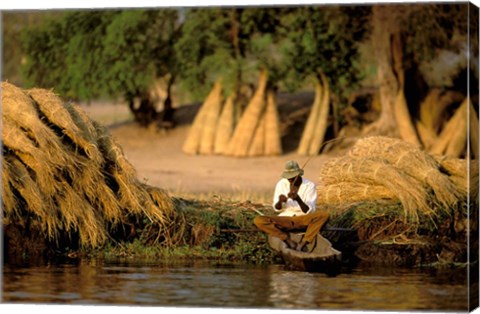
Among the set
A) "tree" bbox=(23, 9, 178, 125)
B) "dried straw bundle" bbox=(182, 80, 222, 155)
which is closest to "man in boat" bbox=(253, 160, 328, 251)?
"dried straw bundle" bbox=(182, 80, 222, 155)

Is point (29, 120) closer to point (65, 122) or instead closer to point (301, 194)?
point (65, 122)

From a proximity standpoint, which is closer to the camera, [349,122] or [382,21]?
[382,21]

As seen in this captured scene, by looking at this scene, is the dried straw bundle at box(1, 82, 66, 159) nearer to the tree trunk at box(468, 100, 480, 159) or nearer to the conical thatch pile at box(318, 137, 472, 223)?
the conical thatch pile at box(318, 137, 472, 223)

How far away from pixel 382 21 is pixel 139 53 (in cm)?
480

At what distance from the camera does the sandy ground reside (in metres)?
20.5

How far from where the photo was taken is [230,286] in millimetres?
11750

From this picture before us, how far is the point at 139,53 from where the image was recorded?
85.1 ft

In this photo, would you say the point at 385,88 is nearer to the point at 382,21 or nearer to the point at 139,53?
the point at 382,21

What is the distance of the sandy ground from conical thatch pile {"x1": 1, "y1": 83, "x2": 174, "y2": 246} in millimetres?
4339

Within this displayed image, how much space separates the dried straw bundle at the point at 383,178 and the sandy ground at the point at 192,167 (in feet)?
11.1

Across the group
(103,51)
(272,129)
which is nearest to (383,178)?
(272,129)

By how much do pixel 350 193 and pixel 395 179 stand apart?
0.74m

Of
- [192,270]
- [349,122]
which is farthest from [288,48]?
[192,270]

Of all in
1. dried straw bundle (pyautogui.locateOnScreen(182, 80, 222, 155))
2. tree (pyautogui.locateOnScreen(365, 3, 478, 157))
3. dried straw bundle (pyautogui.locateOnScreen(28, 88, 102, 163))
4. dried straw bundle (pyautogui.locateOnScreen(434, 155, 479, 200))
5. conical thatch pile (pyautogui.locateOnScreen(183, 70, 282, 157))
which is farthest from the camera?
dried straw bundle (pyautogui.locateOnScreen(182, 80, 222, 155))
